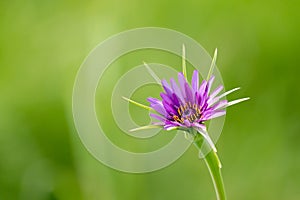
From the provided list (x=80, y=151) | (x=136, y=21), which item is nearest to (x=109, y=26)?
(x=136, y=21)

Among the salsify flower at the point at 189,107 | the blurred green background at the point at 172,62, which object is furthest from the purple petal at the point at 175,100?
the blurred green background at the point at 172,62

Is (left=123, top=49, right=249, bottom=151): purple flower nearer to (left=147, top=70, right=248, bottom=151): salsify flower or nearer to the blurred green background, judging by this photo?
(left=147, top=70, right=248, bottom=151): salsify flower

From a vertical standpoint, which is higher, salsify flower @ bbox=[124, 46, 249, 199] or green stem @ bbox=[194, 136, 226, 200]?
salsify flower @ bbox=[124, 46, 249, 199]

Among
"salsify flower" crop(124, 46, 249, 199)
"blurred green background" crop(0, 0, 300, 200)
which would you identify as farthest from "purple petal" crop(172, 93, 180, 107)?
"blurred green background" crop(0, 0, 300, 200)

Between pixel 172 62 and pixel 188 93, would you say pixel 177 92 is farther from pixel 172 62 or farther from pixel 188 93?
pixel 172 62

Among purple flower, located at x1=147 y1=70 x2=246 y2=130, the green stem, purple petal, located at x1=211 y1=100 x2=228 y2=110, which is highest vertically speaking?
purple flower, located at x1=147 y1=70 x2=246 y2=130

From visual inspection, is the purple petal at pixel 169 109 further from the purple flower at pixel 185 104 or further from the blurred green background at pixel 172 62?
the blurred green background at pixel 172 62

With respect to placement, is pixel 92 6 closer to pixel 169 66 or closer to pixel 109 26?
pixel 109 26
